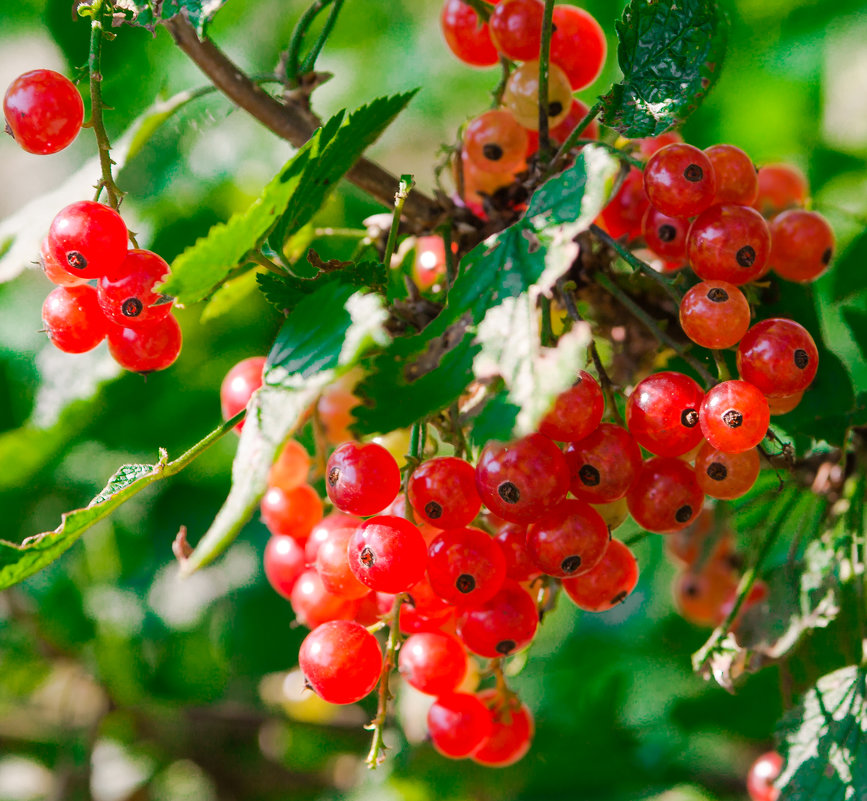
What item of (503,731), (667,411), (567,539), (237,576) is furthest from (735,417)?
(237,576)

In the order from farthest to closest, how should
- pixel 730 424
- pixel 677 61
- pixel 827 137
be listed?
pixel 827 137
pixel 677 61
pixel 730 424

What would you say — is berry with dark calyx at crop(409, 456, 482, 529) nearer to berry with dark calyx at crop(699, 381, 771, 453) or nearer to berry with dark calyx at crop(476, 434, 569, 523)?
berry with dark calyx at crop(476, 434, 569, 523)

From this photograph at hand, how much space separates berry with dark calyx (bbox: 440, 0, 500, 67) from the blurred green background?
0.44 meters

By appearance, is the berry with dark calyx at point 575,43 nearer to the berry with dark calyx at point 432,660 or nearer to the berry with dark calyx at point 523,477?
the berry with dark calyx at point 523,477

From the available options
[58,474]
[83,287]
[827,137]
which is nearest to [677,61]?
[83,287]

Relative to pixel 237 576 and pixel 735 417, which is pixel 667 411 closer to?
pixel 735 417

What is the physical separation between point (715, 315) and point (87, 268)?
50 centimetres

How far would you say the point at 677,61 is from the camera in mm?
756

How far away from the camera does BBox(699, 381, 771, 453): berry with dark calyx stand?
65 centimetres

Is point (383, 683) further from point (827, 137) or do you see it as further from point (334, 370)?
point (827, 137)

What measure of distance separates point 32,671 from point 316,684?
1.35 meters

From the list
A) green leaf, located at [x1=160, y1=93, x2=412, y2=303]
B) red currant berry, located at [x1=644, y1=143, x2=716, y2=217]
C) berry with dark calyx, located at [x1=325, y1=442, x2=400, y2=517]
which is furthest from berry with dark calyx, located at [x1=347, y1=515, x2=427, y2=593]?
red currant berry, located at [x1=644, y1=143, x2=716, y2=217]

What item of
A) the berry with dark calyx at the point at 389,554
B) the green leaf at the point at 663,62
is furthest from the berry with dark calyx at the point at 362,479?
the green leaf at the point at 663,62

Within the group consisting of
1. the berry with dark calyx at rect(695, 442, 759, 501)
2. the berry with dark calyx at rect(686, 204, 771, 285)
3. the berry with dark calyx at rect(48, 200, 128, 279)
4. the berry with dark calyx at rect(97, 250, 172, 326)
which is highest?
the berry with dark calyx at rect(48, 200, 128, 279)
